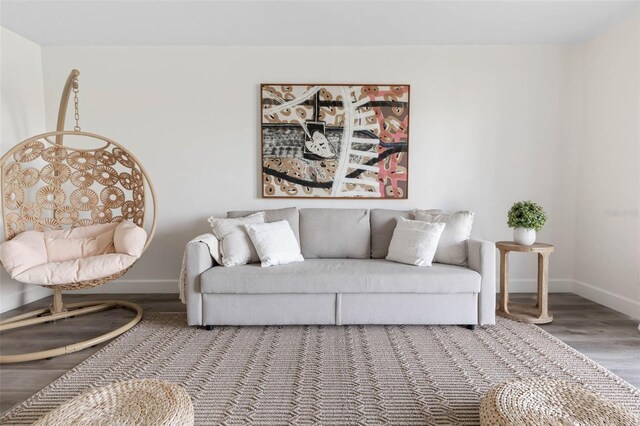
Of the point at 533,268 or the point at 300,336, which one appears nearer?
the point at 300,336

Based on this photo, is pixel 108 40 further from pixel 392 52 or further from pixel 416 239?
pixel 416 239

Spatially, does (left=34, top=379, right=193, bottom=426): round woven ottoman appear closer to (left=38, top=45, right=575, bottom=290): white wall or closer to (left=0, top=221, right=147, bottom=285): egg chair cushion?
(left=0, top=221, right=147, bottom=285): egg chair cushion

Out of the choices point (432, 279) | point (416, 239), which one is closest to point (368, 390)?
point (432, 279)

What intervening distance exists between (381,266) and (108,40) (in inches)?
136

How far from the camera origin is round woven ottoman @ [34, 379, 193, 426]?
1271 mm

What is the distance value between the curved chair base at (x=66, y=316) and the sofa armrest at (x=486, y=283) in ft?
8.87

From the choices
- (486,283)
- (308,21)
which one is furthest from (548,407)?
(308,21)

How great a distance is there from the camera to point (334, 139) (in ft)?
12.1

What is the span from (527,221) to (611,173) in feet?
3.63

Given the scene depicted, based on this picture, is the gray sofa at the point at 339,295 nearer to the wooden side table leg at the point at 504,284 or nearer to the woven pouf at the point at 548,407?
the wooden side table leg at the point at 504,284

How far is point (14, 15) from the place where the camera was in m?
3.09

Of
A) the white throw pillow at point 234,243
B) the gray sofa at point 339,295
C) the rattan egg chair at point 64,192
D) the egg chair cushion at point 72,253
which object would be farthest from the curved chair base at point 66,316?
the white throw pillow at point 234,243

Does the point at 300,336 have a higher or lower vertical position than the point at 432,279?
lower

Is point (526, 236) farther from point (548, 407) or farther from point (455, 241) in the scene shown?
point (548, 407)
